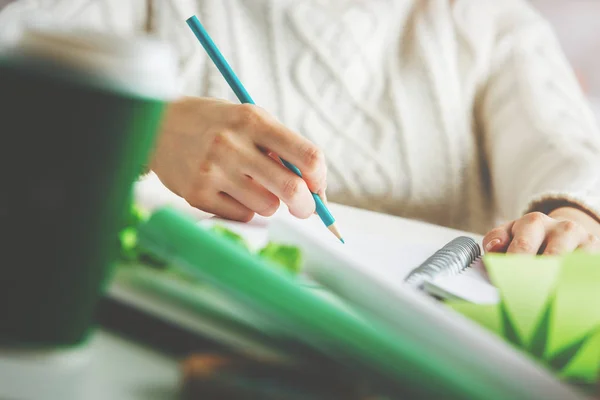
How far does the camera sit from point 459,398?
0.54 feet

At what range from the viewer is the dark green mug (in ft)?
0.53

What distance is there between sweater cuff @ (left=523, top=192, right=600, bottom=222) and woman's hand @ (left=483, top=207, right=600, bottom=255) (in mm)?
142

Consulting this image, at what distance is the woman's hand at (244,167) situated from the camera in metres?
0.51

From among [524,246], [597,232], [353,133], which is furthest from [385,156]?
[524,246]

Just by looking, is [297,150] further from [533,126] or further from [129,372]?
[533,126]

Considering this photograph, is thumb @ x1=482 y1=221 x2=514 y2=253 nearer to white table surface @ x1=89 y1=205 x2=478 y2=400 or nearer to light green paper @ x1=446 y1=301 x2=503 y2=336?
light green paper @ x1=446 y1=301 x2=503 y2=336

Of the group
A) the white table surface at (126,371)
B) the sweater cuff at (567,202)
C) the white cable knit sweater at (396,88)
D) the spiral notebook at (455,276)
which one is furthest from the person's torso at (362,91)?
the white table surface at (126,371)

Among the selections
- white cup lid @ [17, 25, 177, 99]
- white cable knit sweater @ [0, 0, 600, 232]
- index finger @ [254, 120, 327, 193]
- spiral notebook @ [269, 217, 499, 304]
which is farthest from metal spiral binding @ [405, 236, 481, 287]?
white cable knit sweater @ [0, 0, 600, 232]

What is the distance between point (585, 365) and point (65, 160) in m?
0.20

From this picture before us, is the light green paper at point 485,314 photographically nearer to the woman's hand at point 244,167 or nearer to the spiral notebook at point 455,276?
the spiral notebook at point 455,276

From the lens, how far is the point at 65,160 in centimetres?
17

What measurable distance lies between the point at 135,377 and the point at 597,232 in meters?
0.62

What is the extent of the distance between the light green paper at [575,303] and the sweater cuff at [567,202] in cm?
45

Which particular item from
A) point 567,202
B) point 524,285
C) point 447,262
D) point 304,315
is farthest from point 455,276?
point 567,202
